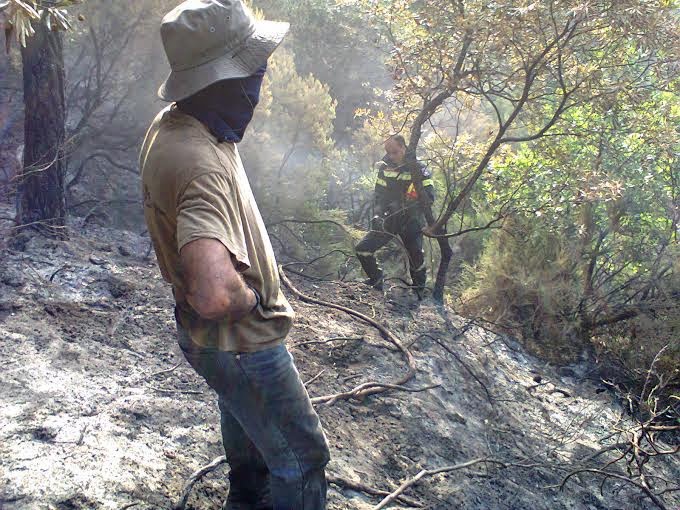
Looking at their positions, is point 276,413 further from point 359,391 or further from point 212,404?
point 359,391

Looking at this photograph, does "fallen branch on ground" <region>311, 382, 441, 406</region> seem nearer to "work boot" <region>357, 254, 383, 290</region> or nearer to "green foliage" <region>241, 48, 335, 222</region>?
"work boot" <region>357, 254, 383, 290</region>

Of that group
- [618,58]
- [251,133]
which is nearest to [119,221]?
[251,133]

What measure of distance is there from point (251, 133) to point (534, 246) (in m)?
4.39

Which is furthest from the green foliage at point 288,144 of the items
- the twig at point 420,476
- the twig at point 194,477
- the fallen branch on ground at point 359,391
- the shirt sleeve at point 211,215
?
the shirt sleeve at point 211,215

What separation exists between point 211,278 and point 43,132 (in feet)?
16.5

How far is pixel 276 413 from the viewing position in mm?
2158

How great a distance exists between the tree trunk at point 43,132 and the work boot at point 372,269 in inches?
124

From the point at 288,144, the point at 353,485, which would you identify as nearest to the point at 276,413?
the point at 353,485

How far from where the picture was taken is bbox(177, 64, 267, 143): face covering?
212 centimetres

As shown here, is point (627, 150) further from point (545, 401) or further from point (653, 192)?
point (545, 401)

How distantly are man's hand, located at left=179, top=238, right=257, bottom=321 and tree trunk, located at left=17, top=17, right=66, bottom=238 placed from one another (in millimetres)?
4508

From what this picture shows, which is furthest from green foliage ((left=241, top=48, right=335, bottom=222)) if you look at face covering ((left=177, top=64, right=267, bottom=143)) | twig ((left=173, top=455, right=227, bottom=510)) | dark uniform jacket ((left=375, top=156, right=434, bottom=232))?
face covering ((left=177, top=64, right=267, bottom=143))

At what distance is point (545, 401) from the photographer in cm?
621

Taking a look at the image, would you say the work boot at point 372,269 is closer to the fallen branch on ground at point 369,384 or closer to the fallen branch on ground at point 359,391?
the fallen branch on ground at point 369,384
